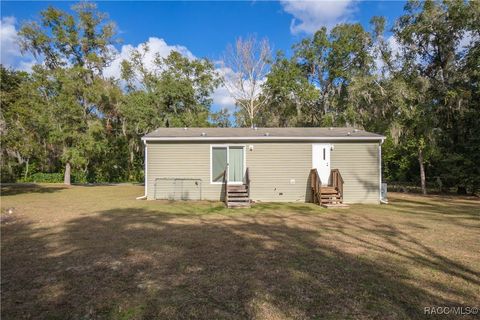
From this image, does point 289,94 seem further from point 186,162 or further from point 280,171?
point 186,162

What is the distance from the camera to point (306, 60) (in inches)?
995

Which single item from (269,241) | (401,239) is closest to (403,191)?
(401,239)

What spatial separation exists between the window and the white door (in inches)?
141

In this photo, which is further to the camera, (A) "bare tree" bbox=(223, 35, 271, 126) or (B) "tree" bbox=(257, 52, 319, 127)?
(A) "bare tree" bbox=(223, 35, 271, 126)

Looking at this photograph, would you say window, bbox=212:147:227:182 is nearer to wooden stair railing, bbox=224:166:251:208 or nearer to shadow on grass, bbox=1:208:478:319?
wooden stair railing, bbox=224:166:251:208

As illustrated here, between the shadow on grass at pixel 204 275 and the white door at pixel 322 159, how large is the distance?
528cm

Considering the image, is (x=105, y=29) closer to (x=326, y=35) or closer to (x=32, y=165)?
(x=32, y=165)

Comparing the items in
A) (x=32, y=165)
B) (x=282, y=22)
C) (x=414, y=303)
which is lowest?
(x=414, y=303)

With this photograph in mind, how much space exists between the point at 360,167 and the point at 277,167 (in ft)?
10.8

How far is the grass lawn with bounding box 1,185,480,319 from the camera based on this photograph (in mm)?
3010

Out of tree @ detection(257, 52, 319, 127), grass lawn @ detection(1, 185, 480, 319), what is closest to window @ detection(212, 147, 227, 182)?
grass lawn @ detection(1, 185, 480, 319)

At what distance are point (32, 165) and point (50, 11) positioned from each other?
1159cm

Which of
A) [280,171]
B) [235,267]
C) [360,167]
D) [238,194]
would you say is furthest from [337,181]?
[235,267]

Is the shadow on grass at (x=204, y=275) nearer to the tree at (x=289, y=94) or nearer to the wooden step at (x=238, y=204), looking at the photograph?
the wooden step at (x=238, y=204)
